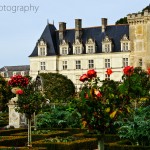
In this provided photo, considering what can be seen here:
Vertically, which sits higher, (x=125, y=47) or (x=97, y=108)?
(x=125, y=47)

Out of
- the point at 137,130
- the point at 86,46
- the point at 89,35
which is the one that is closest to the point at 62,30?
the point at 89,35

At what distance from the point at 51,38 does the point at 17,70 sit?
20.3m

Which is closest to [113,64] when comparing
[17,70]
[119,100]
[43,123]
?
[17,70]

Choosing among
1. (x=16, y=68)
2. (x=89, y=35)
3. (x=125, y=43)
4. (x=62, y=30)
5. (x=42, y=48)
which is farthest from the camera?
(x=16, y=68)

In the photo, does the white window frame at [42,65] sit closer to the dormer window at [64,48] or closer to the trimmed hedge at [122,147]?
the dormer window at [64,48]

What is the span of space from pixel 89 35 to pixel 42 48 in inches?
224

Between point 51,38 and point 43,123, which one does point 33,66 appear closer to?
point 51,38

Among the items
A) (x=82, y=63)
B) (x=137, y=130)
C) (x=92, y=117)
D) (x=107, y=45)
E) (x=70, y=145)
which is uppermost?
(x=107, y=45)

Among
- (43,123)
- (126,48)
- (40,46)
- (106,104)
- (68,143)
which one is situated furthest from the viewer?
(40,46)

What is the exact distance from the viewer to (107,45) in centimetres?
5662

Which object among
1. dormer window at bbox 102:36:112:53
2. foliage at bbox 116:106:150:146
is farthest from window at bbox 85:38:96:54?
foliage at bbox 116:106:150:146

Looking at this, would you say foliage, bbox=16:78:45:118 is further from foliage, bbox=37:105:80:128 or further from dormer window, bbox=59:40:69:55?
dormer window, bbox=59:40:69:55

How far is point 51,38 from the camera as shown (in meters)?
60.1

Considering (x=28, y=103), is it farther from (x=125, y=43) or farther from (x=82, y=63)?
(x=82, y=63)
